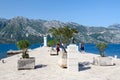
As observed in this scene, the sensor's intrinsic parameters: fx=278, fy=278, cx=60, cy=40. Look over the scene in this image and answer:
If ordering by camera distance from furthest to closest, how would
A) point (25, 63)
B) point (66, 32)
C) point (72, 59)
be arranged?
point (66, 32)
point (25, 63)
point (72, 59)

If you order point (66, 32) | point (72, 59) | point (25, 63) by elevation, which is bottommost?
point (25, 63)

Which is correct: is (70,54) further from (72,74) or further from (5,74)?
(5,74)

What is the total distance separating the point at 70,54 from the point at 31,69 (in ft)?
9.83

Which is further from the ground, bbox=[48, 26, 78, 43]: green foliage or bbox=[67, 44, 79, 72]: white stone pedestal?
bbox=[48, 26, 78, 43]: green foliage

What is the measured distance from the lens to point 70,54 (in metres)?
18.3

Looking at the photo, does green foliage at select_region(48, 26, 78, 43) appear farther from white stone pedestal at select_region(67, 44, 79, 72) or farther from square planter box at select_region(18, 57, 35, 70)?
square planter box at select_region(18, 57, 35, 70)

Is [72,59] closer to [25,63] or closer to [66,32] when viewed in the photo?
[25,63]

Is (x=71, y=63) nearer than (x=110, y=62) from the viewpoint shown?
Yes

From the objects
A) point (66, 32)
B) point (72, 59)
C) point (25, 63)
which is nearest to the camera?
point (72, 59)

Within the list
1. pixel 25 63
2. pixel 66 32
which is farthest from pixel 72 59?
pixel 66 32

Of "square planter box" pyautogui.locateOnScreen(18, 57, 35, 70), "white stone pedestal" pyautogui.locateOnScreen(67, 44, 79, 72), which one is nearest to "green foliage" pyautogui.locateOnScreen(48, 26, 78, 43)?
"white stone pedestal" pyautogui.locateOnScreen(67, 44, 79, 72)

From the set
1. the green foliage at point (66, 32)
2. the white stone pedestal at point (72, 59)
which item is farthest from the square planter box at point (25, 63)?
the green foliage at point (66, 32)

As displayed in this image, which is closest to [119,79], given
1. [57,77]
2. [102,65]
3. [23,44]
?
[57,77]

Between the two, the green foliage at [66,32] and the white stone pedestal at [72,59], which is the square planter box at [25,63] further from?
the green foliage at [66,32]
